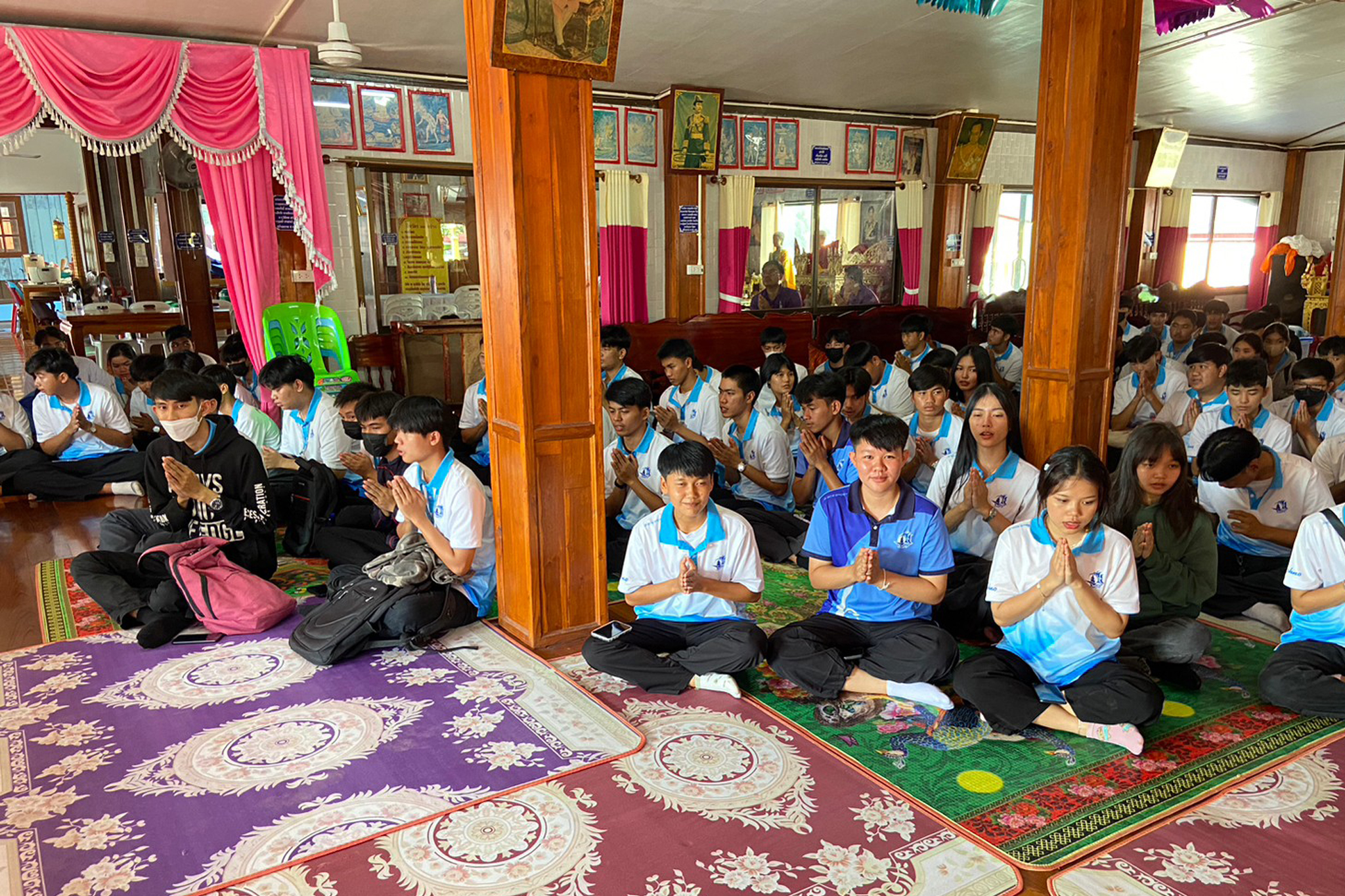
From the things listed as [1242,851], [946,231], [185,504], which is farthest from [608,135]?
[1242,851]

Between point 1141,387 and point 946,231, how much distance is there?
5786 mm

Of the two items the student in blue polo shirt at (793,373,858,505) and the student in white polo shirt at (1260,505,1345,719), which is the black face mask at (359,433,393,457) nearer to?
the student in blue polo shirt at (793,373,858,505)

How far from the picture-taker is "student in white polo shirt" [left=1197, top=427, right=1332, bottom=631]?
3922 mm

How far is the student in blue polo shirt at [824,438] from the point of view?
467 cm

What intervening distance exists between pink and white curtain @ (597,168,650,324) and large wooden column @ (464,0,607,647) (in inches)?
229

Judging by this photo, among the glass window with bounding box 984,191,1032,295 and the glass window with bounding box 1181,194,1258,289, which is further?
the glass window with bounding box 1181,194,1258,289

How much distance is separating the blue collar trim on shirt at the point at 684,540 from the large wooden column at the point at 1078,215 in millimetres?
1954

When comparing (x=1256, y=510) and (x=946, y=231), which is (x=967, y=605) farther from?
(x=946, y=231)

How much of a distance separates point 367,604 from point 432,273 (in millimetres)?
5995

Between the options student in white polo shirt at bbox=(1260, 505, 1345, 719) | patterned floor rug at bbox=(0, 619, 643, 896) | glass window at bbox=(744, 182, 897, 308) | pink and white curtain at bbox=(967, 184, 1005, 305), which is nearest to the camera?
patterned floor rug at bbox=(0, 619, 643, 896)

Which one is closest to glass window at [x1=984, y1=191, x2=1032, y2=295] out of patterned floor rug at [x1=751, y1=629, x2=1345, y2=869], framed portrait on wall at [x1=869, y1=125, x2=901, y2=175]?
framed portrait on wall at [x1=869, y1=125, x2=901, y2=175]

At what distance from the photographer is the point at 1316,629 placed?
3250 mm

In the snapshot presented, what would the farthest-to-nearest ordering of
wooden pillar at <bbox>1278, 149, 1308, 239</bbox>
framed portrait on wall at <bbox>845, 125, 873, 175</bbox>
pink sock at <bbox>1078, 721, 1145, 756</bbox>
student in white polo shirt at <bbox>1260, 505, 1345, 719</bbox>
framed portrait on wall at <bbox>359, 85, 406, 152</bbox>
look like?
1. wooden pillar at <bbox>1278, 149, 1308, 239</bbox>
2. framed portrait on wall at <bbox>845, 125, 873, 175</bbox>
3. framed portrait on wall at <bbox>359, 85, 406, 152</bbox>
4. student in white polo shirt at <bbox>1260, 505, 1345, 719</bbox>
5. pink sock at <bbox>1078, 721, 1145, 756</bbox>

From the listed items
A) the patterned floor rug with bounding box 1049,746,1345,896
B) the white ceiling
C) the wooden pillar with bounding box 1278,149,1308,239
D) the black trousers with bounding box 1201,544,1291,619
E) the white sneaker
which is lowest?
the patterned floor rug with bounding box 1049,746,1345,896
